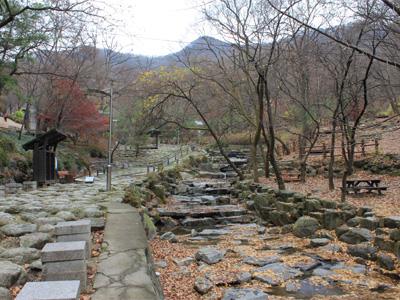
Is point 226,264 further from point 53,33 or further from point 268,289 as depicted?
point 53,33

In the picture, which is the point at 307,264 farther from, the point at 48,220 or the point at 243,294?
the point at 48,220

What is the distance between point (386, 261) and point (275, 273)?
76.8 inches

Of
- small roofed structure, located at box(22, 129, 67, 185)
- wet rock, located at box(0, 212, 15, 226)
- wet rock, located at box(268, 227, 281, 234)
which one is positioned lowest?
wet rock, located at box(268, 227, 281, 234)

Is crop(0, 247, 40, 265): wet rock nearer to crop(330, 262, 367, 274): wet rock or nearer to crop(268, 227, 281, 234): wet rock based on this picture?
crop(330, 262, 367, 274): wet rock

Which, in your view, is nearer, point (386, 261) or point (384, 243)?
point (386, 261)

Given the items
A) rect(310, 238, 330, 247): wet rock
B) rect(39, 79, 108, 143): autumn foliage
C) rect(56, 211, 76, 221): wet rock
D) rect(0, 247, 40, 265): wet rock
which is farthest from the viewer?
rect(39, 79, 108, 143): autumn foliage

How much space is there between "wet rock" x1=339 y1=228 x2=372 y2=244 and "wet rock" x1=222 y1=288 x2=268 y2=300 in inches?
121

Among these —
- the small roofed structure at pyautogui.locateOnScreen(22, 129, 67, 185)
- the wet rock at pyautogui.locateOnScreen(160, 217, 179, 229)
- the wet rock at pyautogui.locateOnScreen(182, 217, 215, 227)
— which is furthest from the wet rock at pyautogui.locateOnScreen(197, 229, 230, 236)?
the small roofed structure at pyautogui.locateOnScreen(22, 129, 67, 185)

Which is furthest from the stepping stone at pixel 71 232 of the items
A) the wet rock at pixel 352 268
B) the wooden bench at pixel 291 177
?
the wooden bench at pixel 291 177

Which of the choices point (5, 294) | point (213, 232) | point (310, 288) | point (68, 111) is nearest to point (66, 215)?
point (5, 294)

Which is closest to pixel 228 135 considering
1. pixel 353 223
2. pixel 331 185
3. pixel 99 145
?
pixel 99 145

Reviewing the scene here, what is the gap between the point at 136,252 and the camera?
536 centimetres

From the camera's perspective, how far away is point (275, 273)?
269 inches

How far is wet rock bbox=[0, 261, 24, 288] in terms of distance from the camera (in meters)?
3.89
